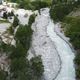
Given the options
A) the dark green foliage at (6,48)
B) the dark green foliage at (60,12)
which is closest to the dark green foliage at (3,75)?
the dark green foliage at (6,48)

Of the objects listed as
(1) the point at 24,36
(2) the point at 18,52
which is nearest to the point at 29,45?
(1) the point at 24,36

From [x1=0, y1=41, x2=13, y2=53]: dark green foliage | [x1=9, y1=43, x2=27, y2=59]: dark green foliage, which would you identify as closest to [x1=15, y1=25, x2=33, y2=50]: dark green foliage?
[x1=0, y1=41, x2=13, y2=53]: dark green foliage

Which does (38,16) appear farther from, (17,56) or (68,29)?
(17,56)

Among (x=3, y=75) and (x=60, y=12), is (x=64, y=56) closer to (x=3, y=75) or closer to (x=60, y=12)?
(x=3, y=75)

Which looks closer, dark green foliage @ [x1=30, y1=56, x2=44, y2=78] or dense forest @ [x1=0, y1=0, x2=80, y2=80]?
dense forest @ [x1=0, y1=0, x2=80, y2=80]

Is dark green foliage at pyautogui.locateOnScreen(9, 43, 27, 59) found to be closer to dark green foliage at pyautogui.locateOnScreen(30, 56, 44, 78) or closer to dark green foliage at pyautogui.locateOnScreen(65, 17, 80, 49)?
dark green foliage at pyautogui.locateOnScreen(30, 56, 44, 78)

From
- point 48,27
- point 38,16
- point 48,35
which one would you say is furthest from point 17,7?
point 48,35

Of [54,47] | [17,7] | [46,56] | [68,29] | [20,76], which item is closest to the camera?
[20,76]

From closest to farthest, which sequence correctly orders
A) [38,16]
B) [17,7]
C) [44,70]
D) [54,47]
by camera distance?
[44,70] < [54,47] < [38,16] < [17,7]
